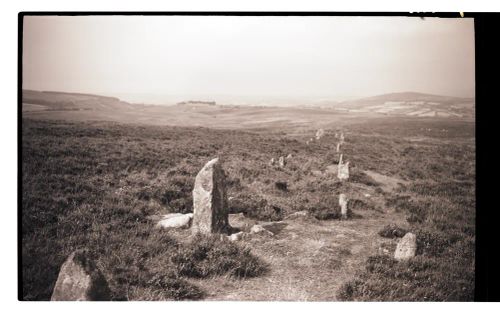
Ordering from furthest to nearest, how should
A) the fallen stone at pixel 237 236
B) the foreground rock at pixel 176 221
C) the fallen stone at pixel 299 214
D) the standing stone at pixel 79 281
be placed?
1. the fallen stone at pixel 299 214
2. the foreground rock at pixel 176 221
3. the fallen stone at pixel 237 236
4. the standing stone at pixel 79 281

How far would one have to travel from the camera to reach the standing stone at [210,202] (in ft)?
21.8

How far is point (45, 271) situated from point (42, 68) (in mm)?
3429

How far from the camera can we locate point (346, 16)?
6992 mm

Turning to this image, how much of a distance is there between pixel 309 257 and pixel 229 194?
178 centimetres

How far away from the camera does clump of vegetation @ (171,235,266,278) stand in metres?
6.25

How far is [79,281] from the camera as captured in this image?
5504 millimetres

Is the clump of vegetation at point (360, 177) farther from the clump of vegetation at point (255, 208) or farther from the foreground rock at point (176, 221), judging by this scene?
the foreground rock at point (176, 221)

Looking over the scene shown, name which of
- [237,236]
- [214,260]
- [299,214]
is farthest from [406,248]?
[214,260]

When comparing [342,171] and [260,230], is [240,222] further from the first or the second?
[342,171]

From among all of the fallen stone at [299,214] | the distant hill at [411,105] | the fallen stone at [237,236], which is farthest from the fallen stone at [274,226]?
the distant hill at [411,105]

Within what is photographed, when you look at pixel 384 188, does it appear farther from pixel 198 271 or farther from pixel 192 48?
pixel 192 48

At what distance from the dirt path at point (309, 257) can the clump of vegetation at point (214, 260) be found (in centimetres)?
13

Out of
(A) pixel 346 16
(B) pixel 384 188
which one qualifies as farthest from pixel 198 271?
(A) pixel 346 16
